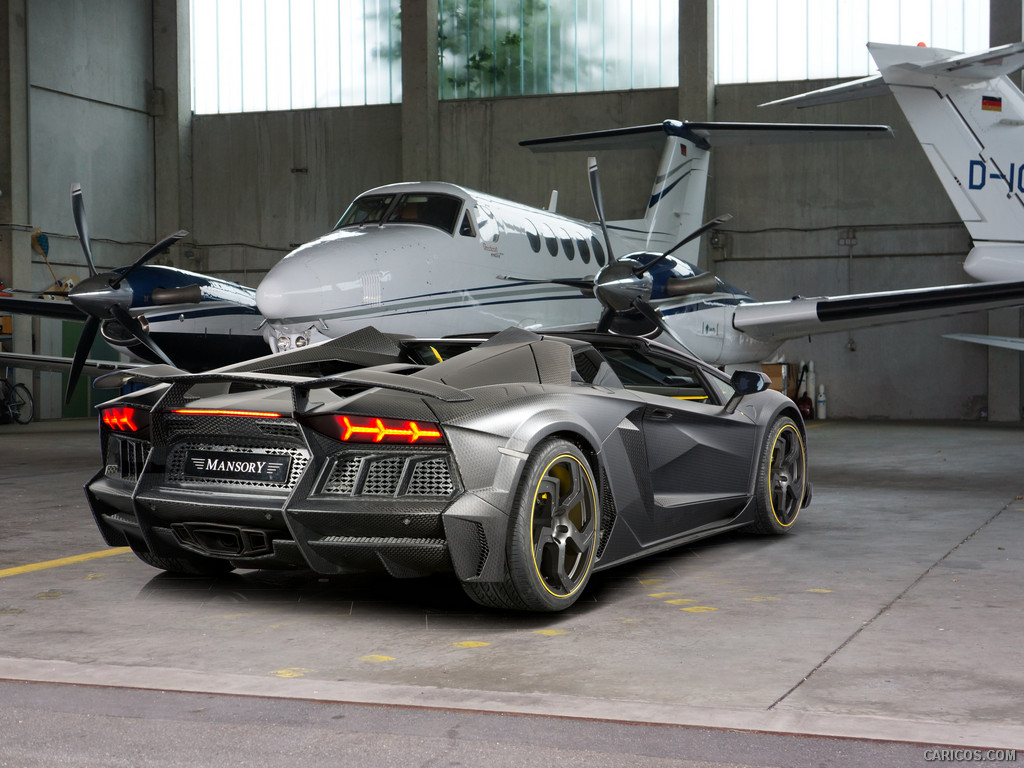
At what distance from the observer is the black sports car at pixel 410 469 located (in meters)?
4.35

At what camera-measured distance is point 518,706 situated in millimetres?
3332

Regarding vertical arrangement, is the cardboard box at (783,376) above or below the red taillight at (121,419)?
below

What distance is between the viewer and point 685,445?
565cm

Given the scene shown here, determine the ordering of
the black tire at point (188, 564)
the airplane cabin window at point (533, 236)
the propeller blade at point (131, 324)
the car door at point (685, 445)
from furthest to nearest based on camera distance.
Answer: the propeller blade at point (131, 324)
the airplane cabin window at point (533, 236)
the car door at point (685, 445)
the black tire at point (188, 564)

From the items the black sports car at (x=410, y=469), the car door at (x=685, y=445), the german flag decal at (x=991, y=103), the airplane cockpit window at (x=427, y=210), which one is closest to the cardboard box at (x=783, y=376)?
the german flag decal at (x=991, y=103)

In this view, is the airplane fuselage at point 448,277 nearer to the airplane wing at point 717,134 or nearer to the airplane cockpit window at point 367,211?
the airplane cockpit window at point 367,211

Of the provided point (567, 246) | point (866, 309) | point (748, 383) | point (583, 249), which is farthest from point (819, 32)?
point (748, 383)

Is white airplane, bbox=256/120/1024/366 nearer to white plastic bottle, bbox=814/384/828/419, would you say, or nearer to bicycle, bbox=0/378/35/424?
white plastic bottle, bbox=814/384/828/419

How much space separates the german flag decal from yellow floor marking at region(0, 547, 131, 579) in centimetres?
956

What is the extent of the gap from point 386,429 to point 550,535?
843 mm

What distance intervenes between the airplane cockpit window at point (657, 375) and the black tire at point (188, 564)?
7.73 feet

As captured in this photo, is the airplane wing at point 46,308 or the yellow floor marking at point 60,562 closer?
the yellow floor marking at point 60,562

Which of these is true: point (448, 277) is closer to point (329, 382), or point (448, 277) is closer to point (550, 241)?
point (550, 241)

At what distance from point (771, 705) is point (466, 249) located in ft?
30.5
